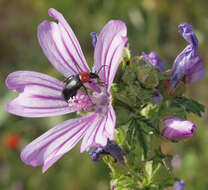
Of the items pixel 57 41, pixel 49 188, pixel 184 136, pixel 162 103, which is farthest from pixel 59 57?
pixel 49 188

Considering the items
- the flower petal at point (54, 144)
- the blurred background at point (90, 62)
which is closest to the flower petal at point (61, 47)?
the flower petal at point (54, 144)

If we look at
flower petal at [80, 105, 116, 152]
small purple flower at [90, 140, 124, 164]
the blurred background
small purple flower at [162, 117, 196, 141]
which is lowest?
the blurred background

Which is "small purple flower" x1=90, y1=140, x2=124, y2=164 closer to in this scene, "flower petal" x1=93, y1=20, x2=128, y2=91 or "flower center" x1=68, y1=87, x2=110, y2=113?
"flower center" x1=68, y1=87, x2=110, y2=113

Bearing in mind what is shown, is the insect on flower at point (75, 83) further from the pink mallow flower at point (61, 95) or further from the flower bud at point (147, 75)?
the flower bud at point (147, 75)

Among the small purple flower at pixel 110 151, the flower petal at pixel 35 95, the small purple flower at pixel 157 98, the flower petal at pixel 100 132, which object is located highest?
the flower petal at pixel 35 95

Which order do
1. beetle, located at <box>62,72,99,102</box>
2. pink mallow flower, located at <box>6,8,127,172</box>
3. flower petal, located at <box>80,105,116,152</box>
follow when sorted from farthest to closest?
beetle, located at <box>62,72,99,102</box> < pink mallow flower, located at <box>6,8,127,172</box> < flower petal, located at <box>80,105,116,152</box>

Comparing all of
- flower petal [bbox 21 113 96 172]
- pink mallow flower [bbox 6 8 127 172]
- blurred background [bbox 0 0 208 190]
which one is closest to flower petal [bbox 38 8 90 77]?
pink mallow flower [bbox 6 8 127 172]

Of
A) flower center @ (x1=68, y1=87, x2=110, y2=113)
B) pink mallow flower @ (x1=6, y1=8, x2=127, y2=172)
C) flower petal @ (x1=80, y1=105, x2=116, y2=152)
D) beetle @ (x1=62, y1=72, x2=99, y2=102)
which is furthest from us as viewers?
flower center @ (x1=68, y1=87, x2=110, y2=113)

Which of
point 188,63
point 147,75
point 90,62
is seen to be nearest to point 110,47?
point 147,75
